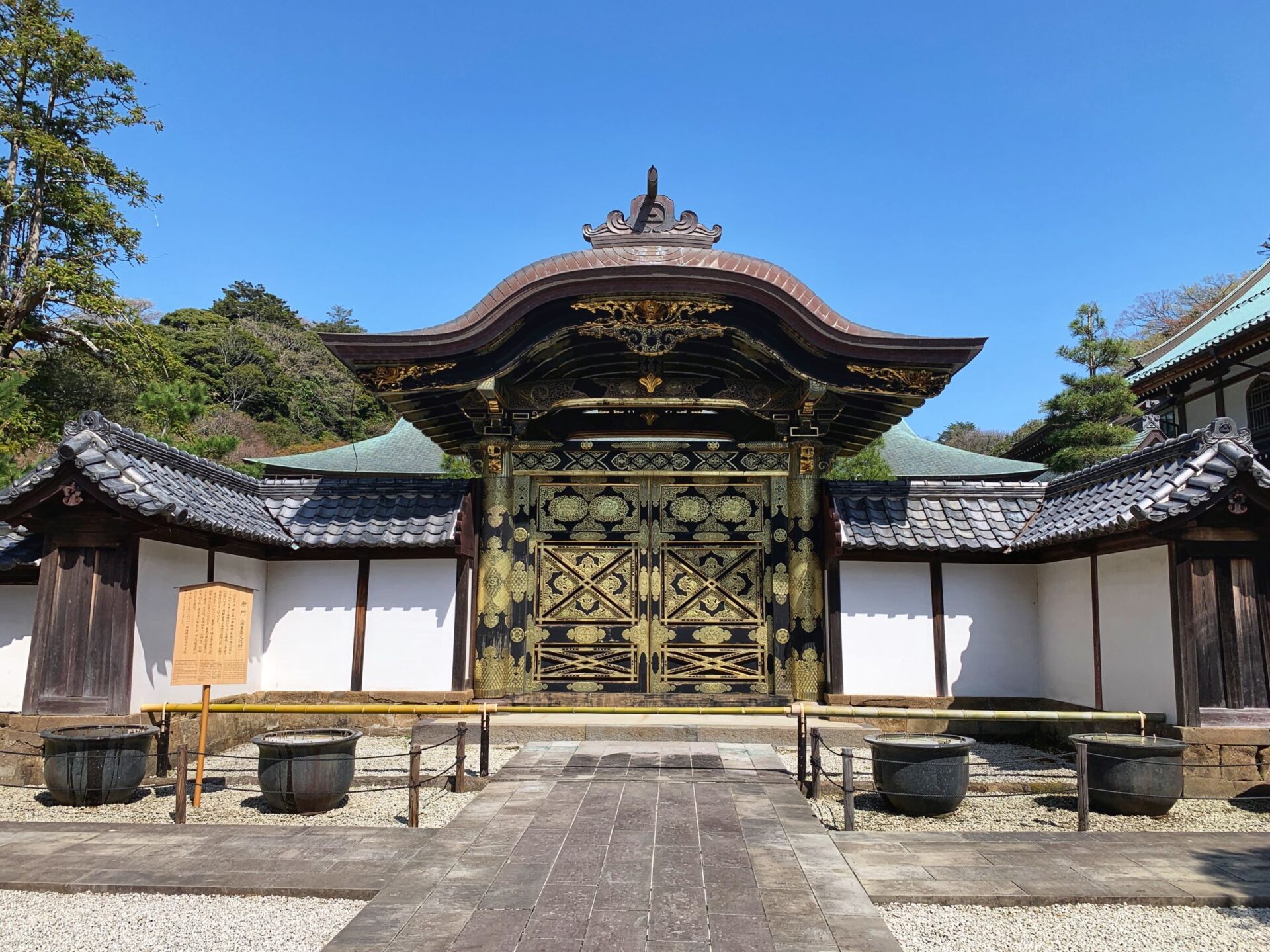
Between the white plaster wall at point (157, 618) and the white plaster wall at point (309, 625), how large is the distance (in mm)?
1601

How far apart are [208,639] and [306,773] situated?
1404 mm

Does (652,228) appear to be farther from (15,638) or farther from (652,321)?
(15,638)

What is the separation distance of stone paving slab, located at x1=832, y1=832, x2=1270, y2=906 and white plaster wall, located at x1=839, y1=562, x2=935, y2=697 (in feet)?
15.0

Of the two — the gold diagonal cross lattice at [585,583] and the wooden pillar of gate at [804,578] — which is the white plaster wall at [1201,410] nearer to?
the wooden pillar of gate at [804,578]

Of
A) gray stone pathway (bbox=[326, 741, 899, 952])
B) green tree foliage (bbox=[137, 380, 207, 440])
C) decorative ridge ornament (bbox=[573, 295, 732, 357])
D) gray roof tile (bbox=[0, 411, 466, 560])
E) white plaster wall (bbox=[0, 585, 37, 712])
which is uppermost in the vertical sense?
green tree foliage (bbox=[137, 380, 207, 440])

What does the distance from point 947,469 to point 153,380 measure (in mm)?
25471

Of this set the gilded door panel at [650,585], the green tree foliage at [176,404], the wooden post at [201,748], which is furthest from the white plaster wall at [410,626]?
the green tree foliage at [176,404]

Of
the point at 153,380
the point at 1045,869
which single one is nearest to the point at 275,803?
the point at 1045,869

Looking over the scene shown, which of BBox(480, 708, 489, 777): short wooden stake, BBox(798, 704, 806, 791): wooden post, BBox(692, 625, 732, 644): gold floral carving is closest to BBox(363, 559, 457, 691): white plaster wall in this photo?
BBox(480, 708, 489, 777): short wooden stake

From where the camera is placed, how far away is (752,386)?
11.5m

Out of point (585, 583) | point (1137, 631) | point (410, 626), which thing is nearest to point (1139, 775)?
point (1137, 631)

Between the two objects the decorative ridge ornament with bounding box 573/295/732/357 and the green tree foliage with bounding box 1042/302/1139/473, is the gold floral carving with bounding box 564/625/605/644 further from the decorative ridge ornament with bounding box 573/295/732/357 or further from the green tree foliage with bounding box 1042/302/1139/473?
the green tree foliage with bounding box 1042/302/1139/473

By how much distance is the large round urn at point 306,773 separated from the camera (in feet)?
23.8

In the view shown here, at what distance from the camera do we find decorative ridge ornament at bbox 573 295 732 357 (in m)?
10.4
